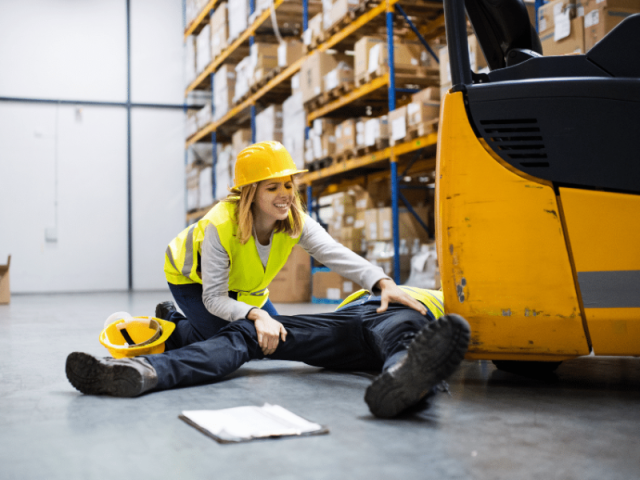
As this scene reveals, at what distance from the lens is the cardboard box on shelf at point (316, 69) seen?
7516 mm

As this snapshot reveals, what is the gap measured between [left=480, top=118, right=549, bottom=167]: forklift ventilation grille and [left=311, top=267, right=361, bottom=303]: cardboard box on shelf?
5272mm

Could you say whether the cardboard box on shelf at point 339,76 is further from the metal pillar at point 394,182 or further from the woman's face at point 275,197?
the woman's face at point 275,197

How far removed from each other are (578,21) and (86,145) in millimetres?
11484

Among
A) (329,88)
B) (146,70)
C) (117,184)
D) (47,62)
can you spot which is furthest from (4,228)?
(329,88)

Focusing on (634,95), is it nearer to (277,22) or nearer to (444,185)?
→ (444,185)

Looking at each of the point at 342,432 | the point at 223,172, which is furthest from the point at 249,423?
the point at 223,172

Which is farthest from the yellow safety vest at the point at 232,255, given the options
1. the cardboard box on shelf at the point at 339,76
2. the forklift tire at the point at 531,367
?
the cardboard box on shelf at the point at 339,76

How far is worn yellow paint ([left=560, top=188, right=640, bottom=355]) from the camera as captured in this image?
200cm

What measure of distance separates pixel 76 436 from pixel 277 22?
8.47 meters

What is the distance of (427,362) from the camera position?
6.03 feet

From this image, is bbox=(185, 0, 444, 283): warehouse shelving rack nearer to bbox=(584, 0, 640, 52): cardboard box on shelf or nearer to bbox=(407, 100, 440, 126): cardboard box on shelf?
bbox=(407, 100, 440, 126): cardboard box on shelf

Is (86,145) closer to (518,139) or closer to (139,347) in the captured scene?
(139,347)

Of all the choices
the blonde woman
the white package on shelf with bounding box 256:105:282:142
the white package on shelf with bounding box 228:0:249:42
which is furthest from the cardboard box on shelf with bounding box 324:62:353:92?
the blonde woman

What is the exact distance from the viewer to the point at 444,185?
7.25 feet
